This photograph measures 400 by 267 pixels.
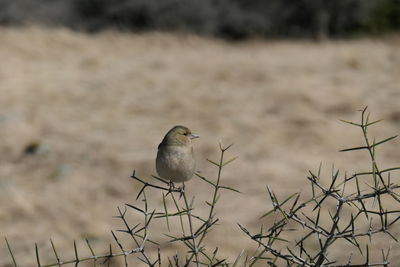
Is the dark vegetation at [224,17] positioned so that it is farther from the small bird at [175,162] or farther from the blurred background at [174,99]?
the small bird at [175,162]

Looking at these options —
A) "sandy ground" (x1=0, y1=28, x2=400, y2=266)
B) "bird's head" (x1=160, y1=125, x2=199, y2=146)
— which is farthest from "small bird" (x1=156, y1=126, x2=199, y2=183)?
"sandy ground" (x1=0, y1=28, x2=400, y2=266)

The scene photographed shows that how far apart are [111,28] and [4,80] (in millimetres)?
6491

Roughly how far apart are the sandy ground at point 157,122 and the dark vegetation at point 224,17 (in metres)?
2.56

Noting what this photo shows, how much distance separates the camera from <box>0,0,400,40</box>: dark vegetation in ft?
61.2

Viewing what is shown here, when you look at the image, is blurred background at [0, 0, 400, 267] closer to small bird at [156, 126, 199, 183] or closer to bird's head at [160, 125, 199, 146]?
bird's head at [160, 125, 199, 146]

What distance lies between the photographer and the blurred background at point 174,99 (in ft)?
24.4

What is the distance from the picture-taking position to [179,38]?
18156 millimetres

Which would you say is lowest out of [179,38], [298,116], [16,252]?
[16,252]

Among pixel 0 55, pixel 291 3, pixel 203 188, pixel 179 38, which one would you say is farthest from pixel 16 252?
pixel 291 3

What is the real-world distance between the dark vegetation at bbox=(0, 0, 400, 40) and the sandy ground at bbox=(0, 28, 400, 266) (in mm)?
2561

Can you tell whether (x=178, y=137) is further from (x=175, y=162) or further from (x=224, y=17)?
(x=224, y=17)

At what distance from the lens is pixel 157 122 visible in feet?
33.6

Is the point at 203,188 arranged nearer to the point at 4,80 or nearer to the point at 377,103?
the point at 377,103

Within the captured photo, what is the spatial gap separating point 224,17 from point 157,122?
9.60 m
